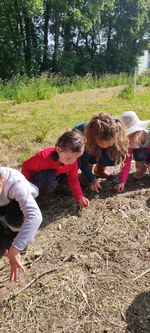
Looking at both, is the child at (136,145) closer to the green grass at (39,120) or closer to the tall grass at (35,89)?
the green grass at (39,120)

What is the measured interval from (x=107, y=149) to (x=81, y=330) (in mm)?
1583

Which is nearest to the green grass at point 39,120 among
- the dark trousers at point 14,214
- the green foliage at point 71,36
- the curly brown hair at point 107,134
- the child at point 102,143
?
the child at point 102,143

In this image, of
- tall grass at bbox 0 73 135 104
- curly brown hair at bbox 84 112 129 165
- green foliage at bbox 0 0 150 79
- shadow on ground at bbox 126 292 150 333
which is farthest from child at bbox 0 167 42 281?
green foliage at bbox 0 0 150 79

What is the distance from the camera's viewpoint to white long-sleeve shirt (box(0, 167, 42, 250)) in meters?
1.56

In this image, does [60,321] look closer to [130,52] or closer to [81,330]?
[81,330]

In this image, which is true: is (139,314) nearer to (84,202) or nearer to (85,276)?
(85,276)

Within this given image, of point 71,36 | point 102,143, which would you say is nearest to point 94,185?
point 102,143

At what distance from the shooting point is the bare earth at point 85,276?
1564 mm

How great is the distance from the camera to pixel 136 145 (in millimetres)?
2930

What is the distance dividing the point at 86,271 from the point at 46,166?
0.94 meters

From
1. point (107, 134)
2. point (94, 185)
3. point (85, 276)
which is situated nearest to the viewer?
point (85, 276)

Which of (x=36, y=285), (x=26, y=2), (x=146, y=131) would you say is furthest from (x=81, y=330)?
(x=26, y=2)

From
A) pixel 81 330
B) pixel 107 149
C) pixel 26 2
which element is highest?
pixel 26 2

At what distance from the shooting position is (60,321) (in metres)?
1.56
